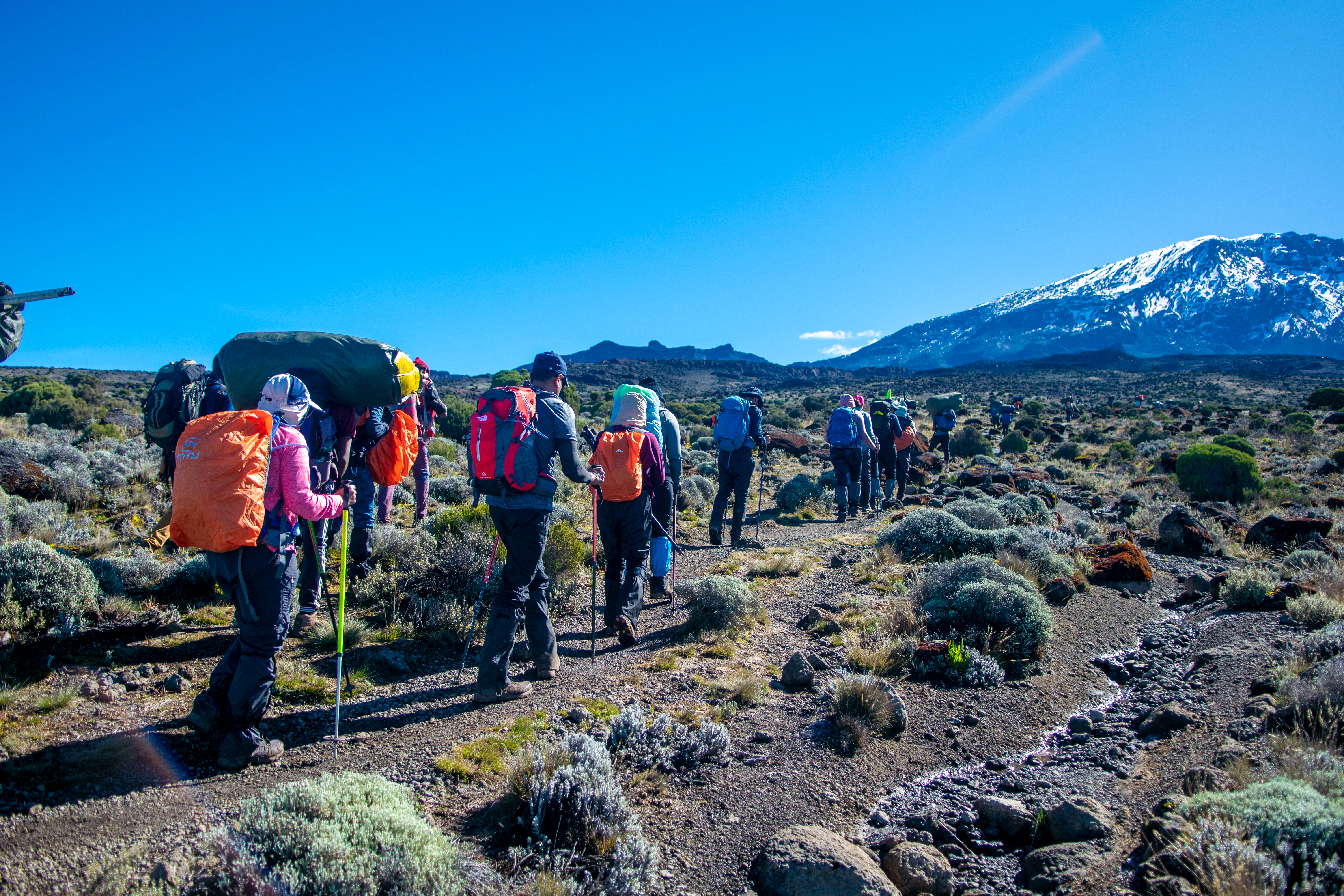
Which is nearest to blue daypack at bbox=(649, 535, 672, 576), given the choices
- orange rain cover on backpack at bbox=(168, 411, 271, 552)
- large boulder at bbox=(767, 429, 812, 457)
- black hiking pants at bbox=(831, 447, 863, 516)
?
orange rain cover on backpack at bbox=(168, 411, 271, 552)

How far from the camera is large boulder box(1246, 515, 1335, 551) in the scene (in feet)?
29.0

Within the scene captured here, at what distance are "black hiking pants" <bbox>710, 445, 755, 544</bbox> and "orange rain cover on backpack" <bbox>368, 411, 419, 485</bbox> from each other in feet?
13.7

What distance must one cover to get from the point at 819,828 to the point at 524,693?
6.90 ft

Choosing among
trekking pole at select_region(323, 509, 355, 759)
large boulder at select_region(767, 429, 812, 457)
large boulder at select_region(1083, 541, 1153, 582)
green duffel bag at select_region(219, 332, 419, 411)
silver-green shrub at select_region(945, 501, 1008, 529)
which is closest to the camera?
trekking pole at select_region(323, 509, 355, 759)

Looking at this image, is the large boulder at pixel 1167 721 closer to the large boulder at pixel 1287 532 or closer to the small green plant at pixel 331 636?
the small green plant at pixel 331 636

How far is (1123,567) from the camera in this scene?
784 centimetres

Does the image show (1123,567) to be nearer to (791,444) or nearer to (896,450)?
(896,450)

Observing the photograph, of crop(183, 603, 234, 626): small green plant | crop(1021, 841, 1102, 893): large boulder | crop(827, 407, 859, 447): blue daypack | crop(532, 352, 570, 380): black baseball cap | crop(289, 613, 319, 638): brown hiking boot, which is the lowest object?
crop(1021, 841, 1102, 893): large boulder

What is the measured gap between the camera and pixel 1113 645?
6047 mm

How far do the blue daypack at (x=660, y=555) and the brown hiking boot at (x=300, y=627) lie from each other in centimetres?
296

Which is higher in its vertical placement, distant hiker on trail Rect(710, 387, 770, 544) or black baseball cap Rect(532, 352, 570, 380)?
black baseball cap Rect(532, 352, 570, 380)

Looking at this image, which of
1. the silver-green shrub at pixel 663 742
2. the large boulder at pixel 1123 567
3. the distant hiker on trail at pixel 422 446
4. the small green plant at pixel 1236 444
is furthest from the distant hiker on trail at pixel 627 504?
the small green plant at pixel 1236 444

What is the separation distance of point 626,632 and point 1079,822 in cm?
325

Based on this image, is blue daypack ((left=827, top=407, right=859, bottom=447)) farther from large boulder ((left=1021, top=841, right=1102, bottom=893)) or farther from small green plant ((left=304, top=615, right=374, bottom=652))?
large boulder ((left=1021, top=841, right=1102, bottom=893))
